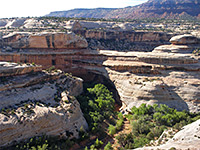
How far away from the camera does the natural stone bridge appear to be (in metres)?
30.5

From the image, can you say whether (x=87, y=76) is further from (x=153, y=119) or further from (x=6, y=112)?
(x=6, y=112)

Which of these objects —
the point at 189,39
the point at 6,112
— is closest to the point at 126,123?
the point at 6,112

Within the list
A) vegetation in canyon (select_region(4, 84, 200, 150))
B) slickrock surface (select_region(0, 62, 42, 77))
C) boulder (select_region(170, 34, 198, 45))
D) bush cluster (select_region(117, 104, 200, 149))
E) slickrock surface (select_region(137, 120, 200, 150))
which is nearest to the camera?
slickrock surface (select_region(137, 120, 200, 150))

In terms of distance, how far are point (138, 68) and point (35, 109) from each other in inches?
746

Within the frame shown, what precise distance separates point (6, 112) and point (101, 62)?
21.9 metres

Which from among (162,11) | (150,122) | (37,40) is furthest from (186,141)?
(162,11)

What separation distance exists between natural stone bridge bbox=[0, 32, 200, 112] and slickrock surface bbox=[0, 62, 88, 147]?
33.8ft

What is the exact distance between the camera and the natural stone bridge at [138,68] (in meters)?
30.5

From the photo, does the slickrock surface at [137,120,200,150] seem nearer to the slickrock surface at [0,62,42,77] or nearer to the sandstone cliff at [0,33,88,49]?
the slickrock surface at [0,62,42,77]

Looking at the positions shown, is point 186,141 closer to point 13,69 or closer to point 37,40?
point 13,69

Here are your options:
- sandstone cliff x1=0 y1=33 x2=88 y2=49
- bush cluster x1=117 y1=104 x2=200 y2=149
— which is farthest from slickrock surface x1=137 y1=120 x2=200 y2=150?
sandstone cliff x1=0 y1=33 x2=88 y2=49

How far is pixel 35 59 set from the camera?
40156mm

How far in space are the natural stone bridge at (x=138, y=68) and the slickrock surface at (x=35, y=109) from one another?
10.3 m

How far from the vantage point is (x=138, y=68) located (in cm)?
3531
